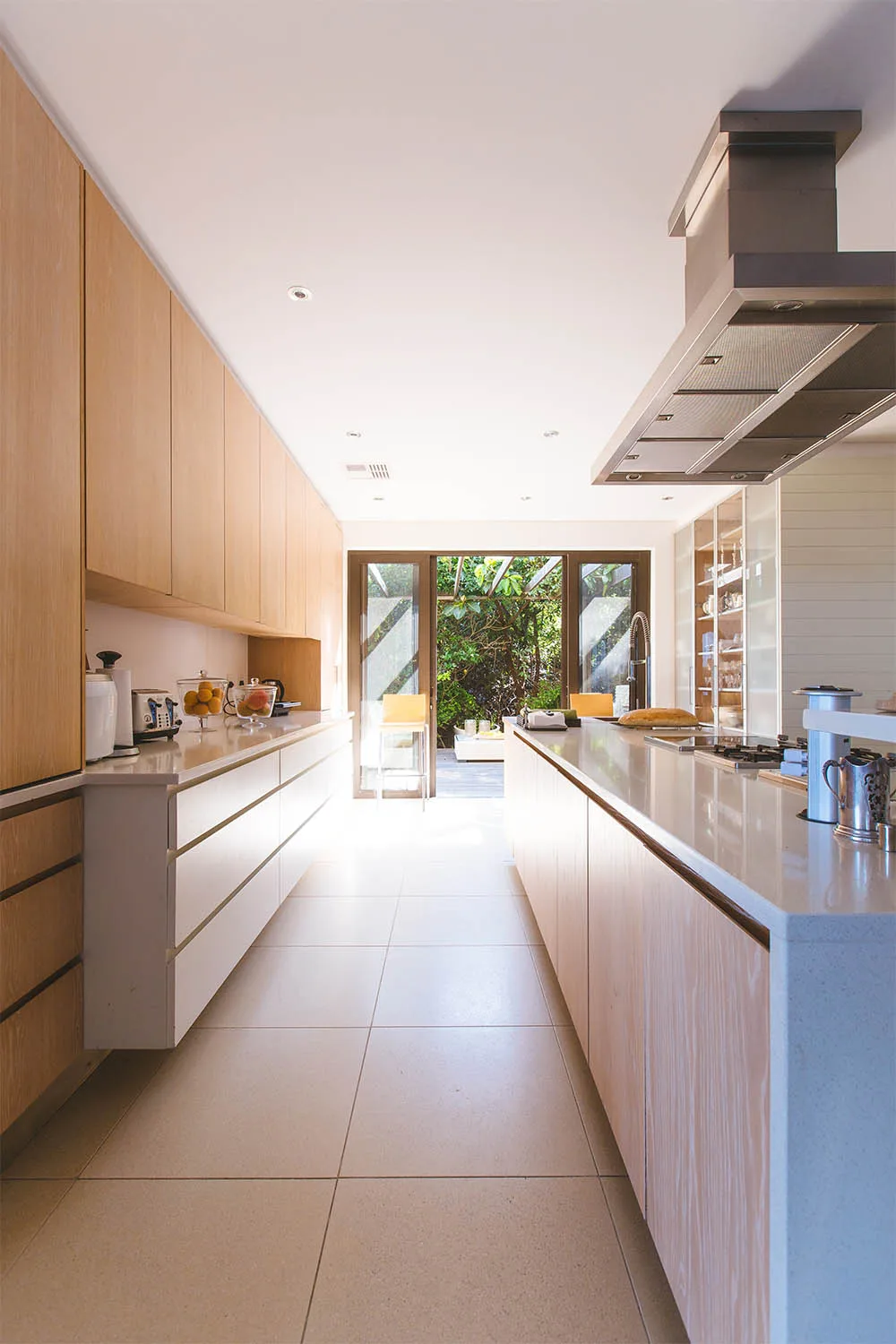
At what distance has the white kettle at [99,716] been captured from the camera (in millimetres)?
1864

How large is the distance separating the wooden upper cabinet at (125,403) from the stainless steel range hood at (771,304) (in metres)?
1.53

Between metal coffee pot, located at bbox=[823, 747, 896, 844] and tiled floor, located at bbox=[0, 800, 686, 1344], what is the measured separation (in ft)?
2.95

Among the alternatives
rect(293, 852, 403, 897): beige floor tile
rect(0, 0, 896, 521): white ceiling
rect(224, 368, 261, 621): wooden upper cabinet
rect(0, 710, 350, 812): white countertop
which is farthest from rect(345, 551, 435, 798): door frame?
rect(0, 0, 896, 521): white ceiling

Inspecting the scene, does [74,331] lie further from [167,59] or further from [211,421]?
[211,421]

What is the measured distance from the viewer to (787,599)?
4262 millimetres

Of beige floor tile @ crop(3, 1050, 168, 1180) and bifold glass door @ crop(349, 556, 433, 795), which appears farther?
bifold glass door @ crop(349, 556, 433, 795)

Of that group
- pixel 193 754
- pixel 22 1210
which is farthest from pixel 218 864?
pixel 22 1210

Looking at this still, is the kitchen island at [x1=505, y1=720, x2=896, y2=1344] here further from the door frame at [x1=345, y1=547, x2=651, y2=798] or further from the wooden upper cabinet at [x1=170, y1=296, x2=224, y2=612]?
the door frame at [x1=345, y1=547, x2=651, y2=798]

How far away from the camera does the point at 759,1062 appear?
78cm

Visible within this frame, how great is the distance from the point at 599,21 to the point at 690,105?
1.12 ft

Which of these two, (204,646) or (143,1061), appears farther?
(204,646)

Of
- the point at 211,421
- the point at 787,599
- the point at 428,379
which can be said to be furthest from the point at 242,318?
the point at 787,599

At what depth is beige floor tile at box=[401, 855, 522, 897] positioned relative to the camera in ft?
11.4

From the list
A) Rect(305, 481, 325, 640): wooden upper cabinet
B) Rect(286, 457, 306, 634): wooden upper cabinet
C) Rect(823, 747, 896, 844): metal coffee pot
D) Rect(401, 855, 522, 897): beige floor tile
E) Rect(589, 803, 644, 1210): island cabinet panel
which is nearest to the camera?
Rect(823, 747, 896, 844): metal coffee pot
